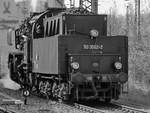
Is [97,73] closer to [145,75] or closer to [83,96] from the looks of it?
[83,96]

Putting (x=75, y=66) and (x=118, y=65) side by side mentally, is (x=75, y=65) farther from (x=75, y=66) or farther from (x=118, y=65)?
(x=118, y=65)

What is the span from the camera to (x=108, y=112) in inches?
517

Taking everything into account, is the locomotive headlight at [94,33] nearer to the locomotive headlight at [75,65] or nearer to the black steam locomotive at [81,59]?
the black steam locomotive at [81,59]

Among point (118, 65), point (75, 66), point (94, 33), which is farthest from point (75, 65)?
point (118, 65)

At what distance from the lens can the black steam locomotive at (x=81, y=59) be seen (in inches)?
574

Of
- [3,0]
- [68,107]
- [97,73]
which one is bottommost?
[68,107]

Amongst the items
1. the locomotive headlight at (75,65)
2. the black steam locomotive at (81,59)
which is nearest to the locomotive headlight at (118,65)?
the black steam locomotive at (81,59)

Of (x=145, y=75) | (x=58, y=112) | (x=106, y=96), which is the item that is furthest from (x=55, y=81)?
(x=145, y=75)

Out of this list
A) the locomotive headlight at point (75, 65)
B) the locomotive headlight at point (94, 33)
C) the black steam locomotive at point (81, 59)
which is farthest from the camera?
the locomotive headlight at point (94, 33)

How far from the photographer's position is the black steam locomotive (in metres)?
14.6

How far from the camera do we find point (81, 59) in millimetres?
14734

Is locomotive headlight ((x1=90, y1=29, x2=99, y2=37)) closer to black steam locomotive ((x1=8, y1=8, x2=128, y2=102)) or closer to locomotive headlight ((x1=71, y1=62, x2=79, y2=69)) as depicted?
black steam locomotive ((x1=8, y1=8, x2=128, y2=102))

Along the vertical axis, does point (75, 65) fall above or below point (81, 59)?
below

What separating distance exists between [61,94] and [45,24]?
3784mm
